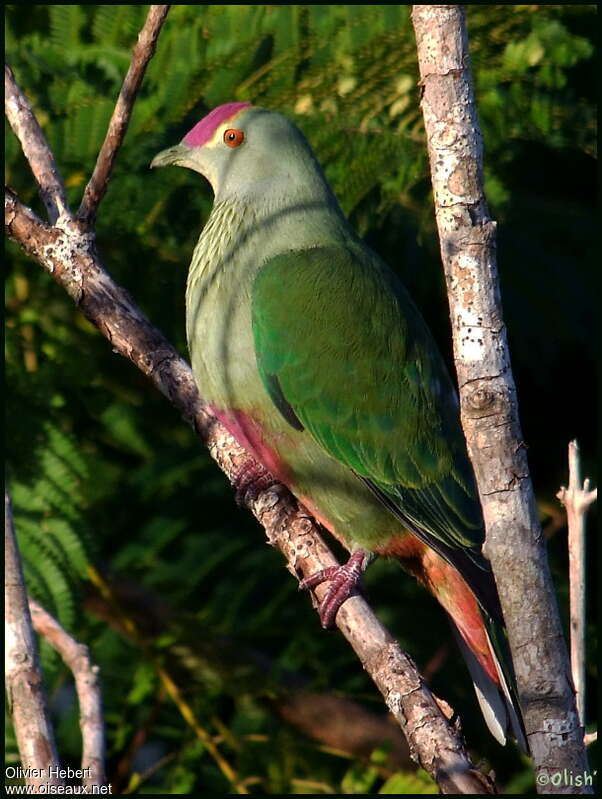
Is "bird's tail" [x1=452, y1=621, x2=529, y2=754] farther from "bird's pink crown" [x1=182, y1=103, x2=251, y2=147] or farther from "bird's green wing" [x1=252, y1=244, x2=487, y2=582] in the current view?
"bird's pink crown" [x1=182, y1=103, x2=251, y2=147]

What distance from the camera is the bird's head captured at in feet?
11.0

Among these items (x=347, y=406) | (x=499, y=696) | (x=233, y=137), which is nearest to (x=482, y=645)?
(x=499, y=696)

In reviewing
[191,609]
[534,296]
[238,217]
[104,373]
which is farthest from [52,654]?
[534,296]

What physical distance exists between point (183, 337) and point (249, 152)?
81cm

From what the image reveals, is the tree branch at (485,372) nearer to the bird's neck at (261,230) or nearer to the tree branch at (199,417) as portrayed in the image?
the tree branch at (199,417)

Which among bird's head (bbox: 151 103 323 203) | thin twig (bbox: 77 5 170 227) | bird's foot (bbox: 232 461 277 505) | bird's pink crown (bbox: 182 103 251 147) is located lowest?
bird's foot (bbox: 232 461 277 505)

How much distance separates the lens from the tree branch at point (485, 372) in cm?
190

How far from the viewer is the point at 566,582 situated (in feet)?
12.6

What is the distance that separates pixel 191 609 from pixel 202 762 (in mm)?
542

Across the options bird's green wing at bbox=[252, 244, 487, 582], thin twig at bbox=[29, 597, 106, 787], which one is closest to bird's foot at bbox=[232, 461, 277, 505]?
bird's green wing at bbox=[252, 244, 487, 582]

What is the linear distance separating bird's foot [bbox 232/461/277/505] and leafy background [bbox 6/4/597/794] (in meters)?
0.76

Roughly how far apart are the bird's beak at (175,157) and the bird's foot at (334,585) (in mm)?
1407

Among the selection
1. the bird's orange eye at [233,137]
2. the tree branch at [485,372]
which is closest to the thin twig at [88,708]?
the tree branch at [485,372]

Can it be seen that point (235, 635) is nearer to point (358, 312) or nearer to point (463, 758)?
point (358, 312)
